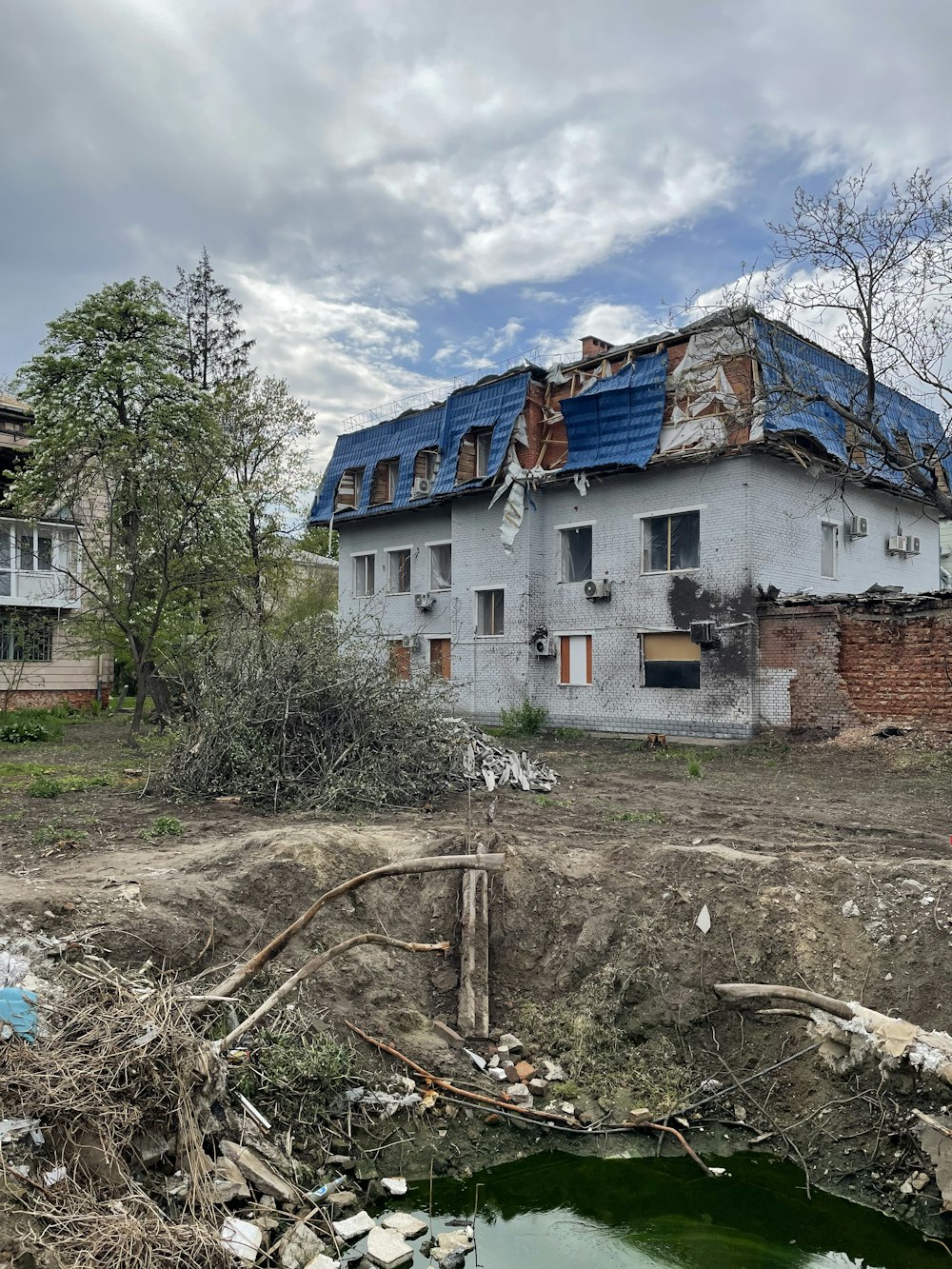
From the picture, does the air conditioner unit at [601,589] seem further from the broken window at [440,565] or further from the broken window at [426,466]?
the broken window at [426,466]

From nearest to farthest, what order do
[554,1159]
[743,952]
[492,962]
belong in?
[554,1159] < [743,952] < [492,962]

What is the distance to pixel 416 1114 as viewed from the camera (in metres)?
5.26

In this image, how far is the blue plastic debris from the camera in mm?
4211

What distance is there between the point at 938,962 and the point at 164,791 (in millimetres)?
8472

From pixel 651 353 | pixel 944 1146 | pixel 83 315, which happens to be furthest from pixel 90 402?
pixel 944 1146

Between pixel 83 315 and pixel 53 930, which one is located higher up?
pixel 83 315

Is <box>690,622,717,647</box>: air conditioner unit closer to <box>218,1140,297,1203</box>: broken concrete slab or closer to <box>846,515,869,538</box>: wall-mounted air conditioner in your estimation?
<box>846,515,869,538</box>: wall-mounted air conditioner

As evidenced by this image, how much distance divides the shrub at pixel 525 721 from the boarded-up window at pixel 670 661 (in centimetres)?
245

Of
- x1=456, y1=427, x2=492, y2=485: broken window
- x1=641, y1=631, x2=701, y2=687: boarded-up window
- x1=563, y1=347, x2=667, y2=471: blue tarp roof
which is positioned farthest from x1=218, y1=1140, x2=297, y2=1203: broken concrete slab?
x1=456, y1=427, x2=492, y2=485: broken window

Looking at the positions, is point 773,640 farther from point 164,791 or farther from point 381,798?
point 164,791

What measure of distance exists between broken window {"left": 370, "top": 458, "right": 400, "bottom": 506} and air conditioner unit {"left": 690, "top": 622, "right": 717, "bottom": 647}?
34.5 feet

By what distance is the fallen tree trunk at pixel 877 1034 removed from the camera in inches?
190

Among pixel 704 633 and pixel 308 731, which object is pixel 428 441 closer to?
pixel 704 633

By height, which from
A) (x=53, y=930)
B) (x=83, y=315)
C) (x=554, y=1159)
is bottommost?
(x=554, y=1159)
